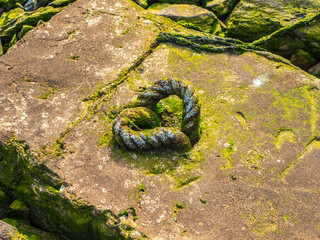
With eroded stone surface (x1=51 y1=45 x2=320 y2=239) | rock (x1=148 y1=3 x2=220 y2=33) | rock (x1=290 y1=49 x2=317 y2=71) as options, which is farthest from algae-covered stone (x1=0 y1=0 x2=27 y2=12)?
rock (x1=290 y1=49 x2=317 y2=71)

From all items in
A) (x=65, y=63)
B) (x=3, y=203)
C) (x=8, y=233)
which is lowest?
(x=3, y=203)

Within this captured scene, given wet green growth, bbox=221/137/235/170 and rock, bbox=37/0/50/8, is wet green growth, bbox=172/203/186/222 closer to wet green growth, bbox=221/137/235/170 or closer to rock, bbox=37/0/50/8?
wet green growth, bbox=221/137/235/170

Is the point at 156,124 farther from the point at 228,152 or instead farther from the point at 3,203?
the point at 3,203

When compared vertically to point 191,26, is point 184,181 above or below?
below

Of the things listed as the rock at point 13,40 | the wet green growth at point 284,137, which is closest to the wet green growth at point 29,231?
the wet green growth at point 284,137

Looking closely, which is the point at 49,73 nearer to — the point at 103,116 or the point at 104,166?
the point at 103,116

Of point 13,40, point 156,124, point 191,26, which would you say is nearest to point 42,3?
point 13,40

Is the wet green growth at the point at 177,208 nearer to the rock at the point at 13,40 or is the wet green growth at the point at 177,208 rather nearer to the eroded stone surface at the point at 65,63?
the eroded stone surface at the point at 65,63

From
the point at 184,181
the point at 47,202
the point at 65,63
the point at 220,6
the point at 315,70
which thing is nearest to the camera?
the point at 184,181
